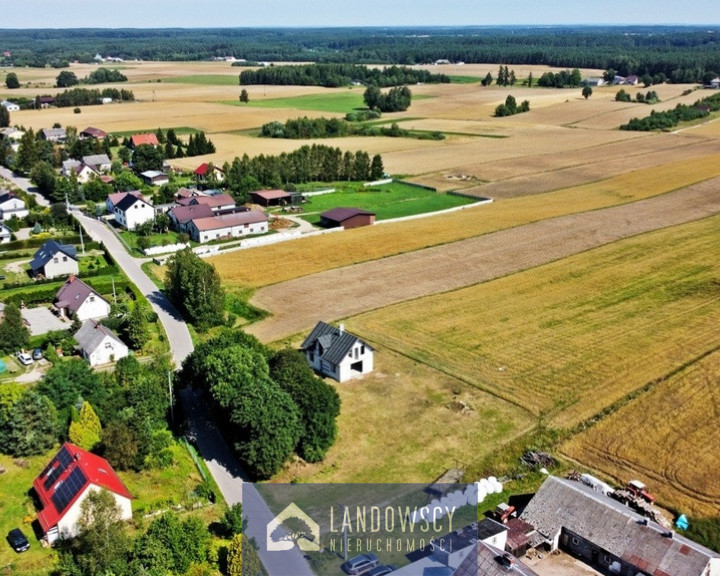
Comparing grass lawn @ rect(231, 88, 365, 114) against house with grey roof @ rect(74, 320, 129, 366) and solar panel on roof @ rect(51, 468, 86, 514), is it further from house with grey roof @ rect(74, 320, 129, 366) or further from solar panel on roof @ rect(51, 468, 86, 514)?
solar panel on roof @ rect(51, 468, 86, 514)

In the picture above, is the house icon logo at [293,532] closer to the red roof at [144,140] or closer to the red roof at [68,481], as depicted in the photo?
the red roof at [68,481]

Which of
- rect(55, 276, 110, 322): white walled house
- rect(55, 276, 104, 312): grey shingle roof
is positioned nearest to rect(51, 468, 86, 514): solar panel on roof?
rect(55, 276, 110, 322): white walled house

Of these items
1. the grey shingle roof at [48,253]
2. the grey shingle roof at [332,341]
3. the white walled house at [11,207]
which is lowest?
the grey shingle roof at [332,341]

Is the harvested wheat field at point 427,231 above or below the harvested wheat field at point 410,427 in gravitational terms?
above

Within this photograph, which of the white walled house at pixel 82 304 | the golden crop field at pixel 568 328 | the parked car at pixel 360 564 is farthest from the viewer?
the white walled house at pixel 82 304

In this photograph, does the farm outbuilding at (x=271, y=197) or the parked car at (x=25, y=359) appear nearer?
the parked car at (x=25, y=359)

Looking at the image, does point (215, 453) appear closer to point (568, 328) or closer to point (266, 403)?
point (266, 403)

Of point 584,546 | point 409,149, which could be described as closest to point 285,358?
point 584,546

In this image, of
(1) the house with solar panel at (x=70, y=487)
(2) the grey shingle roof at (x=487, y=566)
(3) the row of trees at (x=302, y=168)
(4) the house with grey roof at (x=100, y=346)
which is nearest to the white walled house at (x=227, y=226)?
(3) the row of trees at (x=302, y=168)
